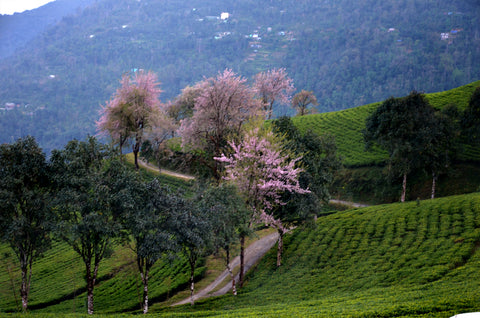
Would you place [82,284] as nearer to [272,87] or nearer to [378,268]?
[378,268]

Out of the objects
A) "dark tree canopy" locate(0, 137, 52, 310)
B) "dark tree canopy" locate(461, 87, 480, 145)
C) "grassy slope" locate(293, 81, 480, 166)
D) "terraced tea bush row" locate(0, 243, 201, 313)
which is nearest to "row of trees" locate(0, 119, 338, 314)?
"dark tree canopy" locate(0, 137, 52, 310)

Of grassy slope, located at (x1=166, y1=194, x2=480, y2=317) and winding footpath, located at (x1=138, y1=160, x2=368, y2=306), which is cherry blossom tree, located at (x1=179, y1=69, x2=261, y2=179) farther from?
grassy slope, located at (x1=166, y1=194, x2=480, y2=317)

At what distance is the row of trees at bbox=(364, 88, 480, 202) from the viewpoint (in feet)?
142

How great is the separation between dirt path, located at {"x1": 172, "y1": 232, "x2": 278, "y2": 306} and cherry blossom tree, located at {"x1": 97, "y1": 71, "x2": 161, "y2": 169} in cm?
2512

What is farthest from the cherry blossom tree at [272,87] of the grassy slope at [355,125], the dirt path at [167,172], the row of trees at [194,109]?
the dirt path at [167,172]

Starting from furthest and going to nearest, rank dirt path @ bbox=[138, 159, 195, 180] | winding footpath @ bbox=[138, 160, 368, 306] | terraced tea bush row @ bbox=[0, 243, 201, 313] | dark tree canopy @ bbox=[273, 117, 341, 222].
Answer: dirt path @ bbox=[138, 159, 195, 180]
dark tree canopy @ bbox=[273, 117, 341, 222]
winding footpath @ bbox=[138, 160, 368, 306]
terraced tea bush row @ bbox=[0, 243, 201, 313]

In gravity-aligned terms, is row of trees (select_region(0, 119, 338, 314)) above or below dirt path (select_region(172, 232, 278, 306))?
above

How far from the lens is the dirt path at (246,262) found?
30741 mm

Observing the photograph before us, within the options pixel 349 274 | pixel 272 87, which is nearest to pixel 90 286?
pixel 349 274

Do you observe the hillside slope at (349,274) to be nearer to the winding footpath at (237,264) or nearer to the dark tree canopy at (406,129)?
the winding footpath at (237,264)

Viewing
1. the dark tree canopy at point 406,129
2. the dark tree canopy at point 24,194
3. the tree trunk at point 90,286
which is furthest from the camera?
the dark tree canopy at point 406,129

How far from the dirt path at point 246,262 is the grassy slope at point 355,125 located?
887 inches

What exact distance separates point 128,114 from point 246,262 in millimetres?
30031

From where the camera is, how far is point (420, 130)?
43.0m
